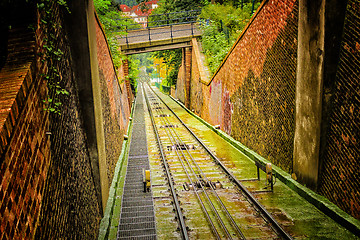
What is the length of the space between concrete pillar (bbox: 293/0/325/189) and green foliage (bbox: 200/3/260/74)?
12276mm

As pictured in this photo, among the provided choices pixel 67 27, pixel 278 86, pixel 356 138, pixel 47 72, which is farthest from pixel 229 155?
pixel 47 72

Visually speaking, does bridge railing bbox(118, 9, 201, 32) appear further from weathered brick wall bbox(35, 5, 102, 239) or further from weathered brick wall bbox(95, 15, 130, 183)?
weathered brick wall bbox(35, 5, 102, 239)

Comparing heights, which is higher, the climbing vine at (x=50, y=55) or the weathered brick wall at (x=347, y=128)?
the climbing vine at (x=50, y=55)

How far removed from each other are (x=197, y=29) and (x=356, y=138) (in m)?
21.9

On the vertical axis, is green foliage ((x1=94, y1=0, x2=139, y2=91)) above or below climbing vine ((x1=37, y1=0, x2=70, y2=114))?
above

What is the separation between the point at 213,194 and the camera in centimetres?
843

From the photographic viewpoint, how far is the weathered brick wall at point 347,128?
5930 millimetres

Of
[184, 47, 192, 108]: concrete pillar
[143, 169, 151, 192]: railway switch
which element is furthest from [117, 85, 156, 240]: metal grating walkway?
[184, 47, 192, 108]: concrete pillar

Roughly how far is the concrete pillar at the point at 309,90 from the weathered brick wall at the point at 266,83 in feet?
1.73

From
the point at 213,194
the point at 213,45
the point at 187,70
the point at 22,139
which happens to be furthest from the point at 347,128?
the point at 187,70

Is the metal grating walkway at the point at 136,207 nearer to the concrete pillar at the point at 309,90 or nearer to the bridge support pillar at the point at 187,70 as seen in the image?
the concrete pillar at the point at 309,90

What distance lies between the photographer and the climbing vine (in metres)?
A: 3.91

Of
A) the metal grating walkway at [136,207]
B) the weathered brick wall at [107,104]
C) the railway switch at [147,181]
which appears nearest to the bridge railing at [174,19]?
the weathered brick wall at [107,104]

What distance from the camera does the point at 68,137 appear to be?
15.7 feet
